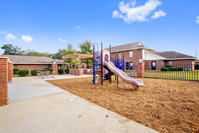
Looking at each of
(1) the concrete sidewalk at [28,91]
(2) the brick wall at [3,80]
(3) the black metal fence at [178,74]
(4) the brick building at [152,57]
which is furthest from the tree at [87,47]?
(2) the brick wall at [3,80]

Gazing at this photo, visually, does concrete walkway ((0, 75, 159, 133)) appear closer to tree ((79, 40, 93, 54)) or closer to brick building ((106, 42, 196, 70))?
brick building ((106, 42, 196, 70))

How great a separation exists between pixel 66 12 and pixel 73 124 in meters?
17.4

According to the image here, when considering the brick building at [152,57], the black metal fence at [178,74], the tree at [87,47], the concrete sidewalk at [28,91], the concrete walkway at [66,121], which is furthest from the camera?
the tree at [87,47]

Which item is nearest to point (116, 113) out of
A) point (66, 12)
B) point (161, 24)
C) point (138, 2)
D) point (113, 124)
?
point (113, 124)

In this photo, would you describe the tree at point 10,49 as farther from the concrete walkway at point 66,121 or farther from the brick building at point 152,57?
the concrete walkway at point 66,121

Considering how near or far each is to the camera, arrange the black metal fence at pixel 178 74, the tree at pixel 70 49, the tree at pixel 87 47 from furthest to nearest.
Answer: the tree at pixel 87 47 < the tree at pixel 70 49 < the black metal fence at pixel 178 74

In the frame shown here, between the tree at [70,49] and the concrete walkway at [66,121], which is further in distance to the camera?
the tree at [70,49]

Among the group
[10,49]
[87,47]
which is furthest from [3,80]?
[10,49]

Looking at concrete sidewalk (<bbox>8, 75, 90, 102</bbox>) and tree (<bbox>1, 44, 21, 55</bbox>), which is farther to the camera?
tree (<bbox>1, 44, 21, 55</bbox>)

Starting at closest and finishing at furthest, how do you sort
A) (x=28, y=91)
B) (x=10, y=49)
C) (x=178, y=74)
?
(x=28, y=91), (x=178, y=74), (x=10, y=49)

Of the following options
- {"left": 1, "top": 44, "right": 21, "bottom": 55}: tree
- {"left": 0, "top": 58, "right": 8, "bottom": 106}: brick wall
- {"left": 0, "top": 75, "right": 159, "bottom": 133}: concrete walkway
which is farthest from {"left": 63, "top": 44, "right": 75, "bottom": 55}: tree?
{"left": 1, "top": 44, "right": 21, "bottom": 55}: tree

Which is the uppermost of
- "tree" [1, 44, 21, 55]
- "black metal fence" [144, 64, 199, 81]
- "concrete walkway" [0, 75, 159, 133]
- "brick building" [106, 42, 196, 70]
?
"tree" [1, 44, 21, 55]

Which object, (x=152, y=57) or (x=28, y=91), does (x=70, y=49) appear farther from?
(x=152, y=57)

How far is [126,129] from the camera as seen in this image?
213cm
